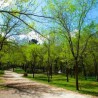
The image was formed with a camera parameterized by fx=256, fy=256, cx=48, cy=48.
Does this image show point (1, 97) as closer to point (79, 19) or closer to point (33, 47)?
point (79, 19)

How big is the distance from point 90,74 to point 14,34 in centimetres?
5099

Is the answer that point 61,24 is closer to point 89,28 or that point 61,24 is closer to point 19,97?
point 89,28

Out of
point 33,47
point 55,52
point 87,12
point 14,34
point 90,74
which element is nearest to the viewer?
point 87,12

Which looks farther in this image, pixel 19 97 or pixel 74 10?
pixel 74 10

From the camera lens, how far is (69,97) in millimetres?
18609

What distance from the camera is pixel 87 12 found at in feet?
87.6

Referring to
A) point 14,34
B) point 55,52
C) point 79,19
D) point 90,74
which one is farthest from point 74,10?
point 90,74

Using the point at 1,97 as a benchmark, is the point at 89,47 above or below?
above

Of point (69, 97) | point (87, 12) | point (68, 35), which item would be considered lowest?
point (69, 97)

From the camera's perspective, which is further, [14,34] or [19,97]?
[14,34]

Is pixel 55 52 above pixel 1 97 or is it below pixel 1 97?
above

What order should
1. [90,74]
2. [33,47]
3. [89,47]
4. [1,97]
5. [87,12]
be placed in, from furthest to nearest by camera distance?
[90,74] < [33,47] < [89,47] < [87,12] < [1,97]

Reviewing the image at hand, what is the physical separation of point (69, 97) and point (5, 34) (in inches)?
714

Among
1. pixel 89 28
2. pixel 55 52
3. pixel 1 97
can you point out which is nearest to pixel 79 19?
pixel 89 28
